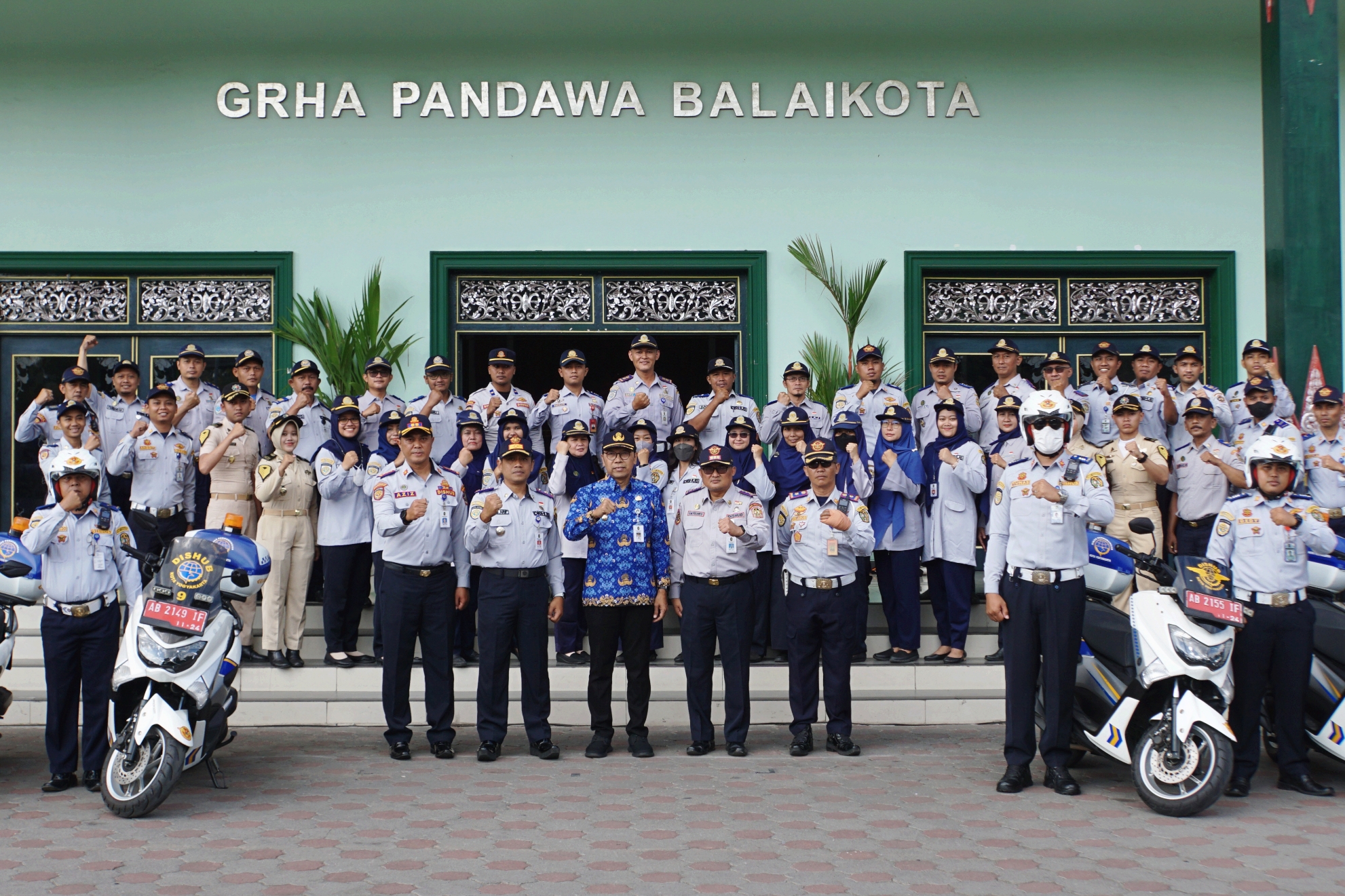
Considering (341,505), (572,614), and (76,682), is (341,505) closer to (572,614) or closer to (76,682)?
(572,614)

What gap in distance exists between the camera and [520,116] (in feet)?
35.9

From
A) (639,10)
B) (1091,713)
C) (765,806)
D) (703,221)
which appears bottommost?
(765,806)

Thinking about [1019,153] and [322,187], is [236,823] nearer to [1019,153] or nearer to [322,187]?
[322,187]

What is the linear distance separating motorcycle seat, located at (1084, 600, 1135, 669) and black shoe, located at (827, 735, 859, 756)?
5.17ft

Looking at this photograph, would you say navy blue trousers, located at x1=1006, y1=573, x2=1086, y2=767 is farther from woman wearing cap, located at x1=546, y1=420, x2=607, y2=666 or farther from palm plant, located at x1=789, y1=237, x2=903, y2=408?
palm plant, located at x1=789, y1=237, x2=903, y2=408

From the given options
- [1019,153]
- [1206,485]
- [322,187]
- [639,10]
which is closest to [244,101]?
[322,187]

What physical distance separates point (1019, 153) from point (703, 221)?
3.01 meters

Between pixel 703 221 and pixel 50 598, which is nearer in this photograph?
pixel 50 598

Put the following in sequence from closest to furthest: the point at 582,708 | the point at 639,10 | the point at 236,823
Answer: the point at 236,823 < the point at 582,708 < the point at 639,10

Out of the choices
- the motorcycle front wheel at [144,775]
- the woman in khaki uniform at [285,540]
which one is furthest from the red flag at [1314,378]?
the motorcycle front wheel at [144,775]

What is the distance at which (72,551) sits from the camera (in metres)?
6.43

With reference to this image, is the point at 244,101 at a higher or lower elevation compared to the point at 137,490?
higher

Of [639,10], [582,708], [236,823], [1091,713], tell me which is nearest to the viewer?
[236,823]

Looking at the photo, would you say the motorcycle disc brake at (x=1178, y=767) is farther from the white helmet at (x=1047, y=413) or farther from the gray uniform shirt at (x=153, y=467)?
the gray uniform shirt at (x=153, y=467)
